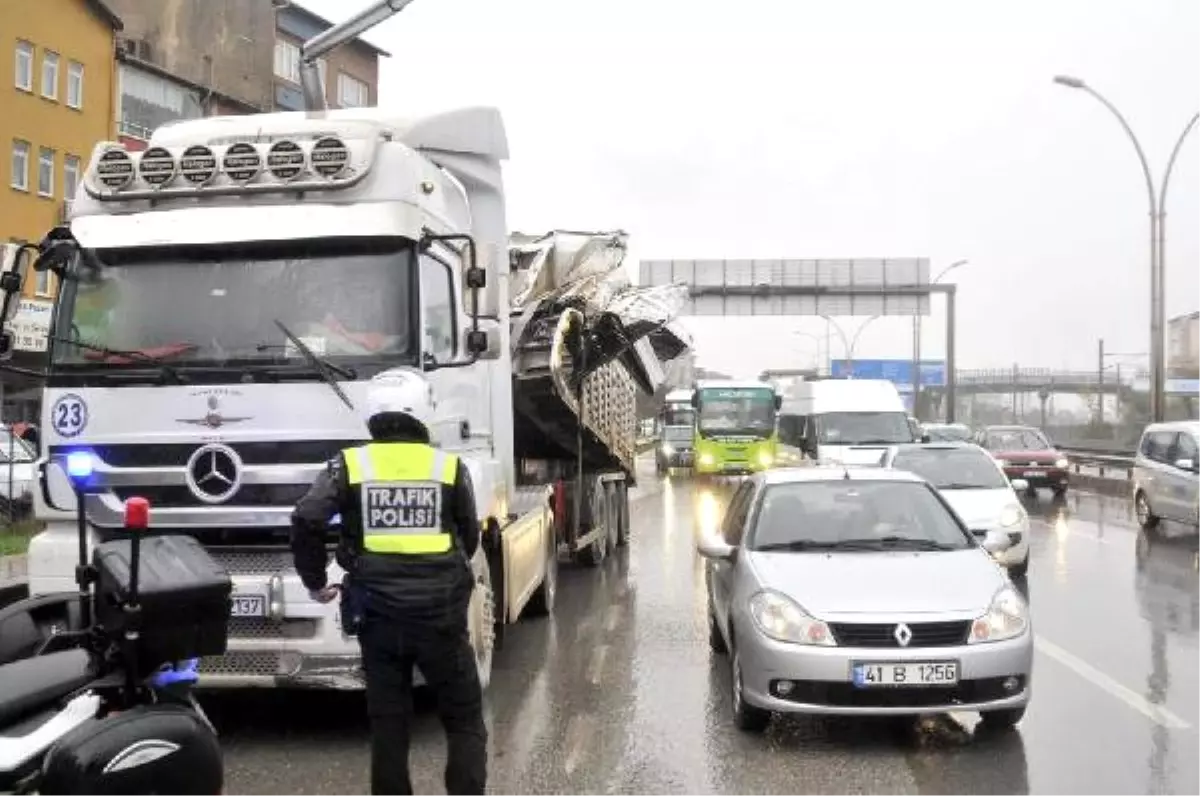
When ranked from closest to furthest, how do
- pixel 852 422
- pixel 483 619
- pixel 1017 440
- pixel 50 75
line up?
1. pixel 483 619
2. pixel 852 422
3. pixel 1017 440
4. pixel 50 75

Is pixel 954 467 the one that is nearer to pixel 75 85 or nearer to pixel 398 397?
pixel 398 397

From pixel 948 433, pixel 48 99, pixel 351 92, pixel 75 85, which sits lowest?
pixel 948 433

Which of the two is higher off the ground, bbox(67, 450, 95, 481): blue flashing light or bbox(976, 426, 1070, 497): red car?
bbox(67, 450, 95, 481): blue flashing light

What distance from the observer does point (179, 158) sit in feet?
22.0

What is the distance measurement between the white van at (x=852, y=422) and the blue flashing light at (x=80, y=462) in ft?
59.2

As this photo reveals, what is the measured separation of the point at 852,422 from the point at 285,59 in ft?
110

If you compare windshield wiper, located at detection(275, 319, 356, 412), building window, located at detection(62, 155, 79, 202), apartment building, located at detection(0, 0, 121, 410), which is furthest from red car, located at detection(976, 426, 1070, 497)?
building window, located at detection(62, 155, 79, 202)

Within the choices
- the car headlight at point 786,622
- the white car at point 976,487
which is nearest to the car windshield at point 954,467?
the white car at point 976,487

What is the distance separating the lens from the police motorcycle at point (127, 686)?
3.15 m

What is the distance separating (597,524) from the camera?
559 inches

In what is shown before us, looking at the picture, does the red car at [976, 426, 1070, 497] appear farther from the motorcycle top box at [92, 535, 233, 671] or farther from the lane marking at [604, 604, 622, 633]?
the motorcycle top box at [92, 535, 233, 671]

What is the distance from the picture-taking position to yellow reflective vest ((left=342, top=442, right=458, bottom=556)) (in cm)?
474

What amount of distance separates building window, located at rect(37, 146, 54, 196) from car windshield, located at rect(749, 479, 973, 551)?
3302 centimetres

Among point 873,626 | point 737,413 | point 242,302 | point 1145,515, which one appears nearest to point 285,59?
point 737,413
